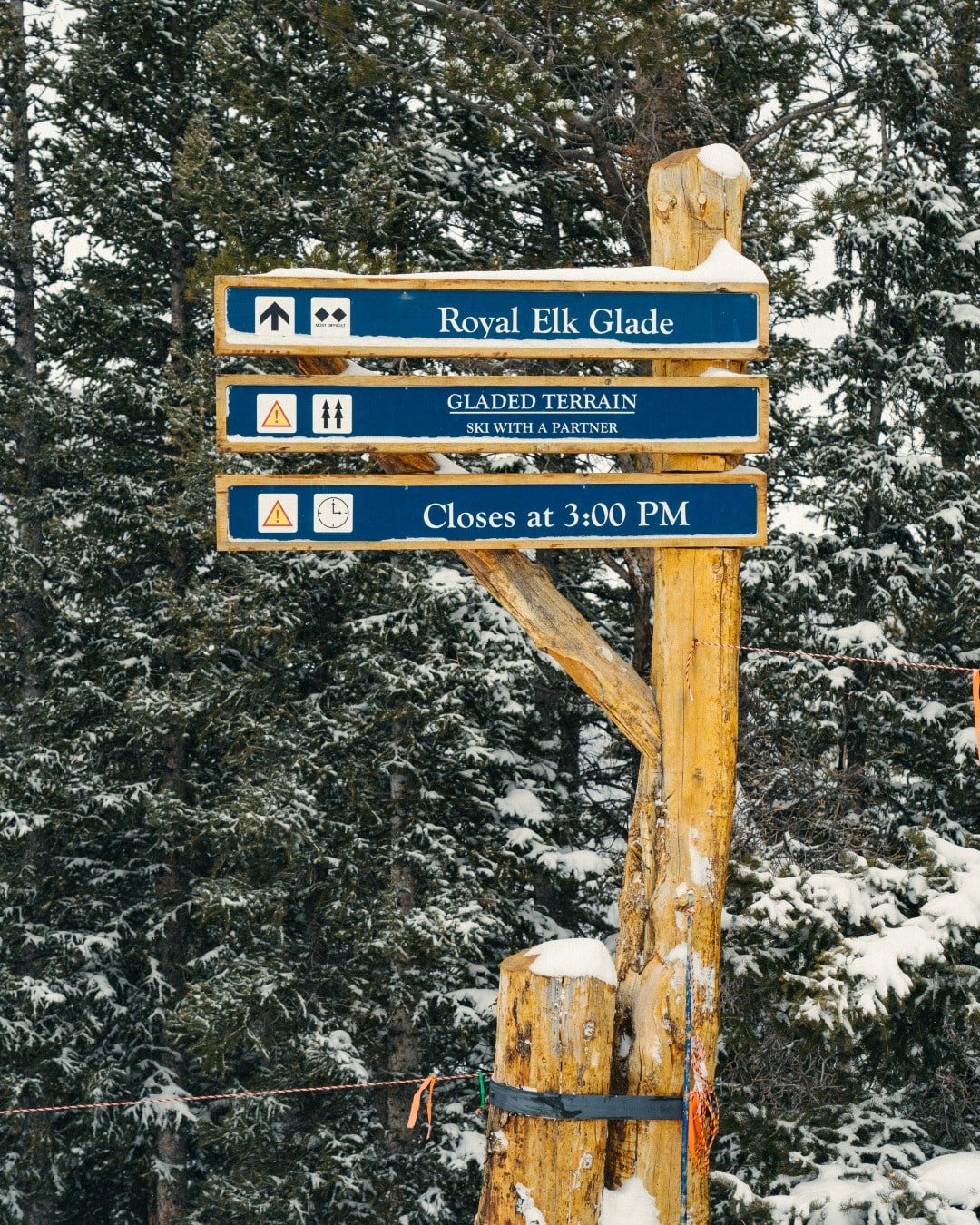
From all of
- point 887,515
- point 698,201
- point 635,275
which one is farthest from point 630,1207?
point 887,515

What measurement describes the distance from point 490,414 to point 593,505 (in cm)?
49

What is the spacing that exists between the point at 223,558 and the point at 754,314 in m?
8.91

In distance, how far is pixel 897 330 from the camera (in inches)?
500

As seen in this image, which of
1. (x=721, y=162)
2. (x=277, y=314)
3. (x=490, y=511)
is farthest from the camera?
(x=721, y=162)

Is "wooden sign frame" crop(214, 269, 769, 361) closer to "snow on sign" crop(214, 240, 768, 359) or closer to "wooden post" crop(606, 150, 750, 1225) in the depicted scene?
"snow on sign" crop(214, 240, 768, 359)

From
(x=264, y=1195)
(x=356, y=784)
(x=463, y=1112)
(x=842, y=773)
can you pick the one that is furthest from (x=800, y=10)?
(x=264, y=1195)

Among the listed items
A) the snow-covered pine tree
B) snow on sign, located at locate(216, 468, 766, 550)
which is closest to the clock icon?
snow on sign, located at locate(216, 468, 766, 550)

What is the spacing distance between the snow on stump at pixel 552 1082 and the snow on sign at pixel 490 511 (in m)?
1.53

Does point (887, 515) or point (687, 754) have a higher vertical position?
point (887, 515)

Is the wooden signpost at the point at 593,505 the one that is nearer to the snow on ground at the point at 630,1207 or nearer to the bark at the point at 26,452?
the snow on ground at the point at 630,1207

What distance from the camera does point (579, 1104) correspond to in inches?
199

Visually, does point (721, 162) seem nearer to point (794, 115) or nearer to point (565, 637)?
point (565, 637)

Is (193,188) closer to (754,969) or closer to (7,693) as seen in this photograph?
(7,693)

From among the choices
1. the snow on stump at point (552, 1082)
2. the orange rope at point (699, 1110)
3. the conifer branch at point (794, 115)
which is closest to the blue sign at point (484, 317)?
the snow on stump at point (552, 1082)
